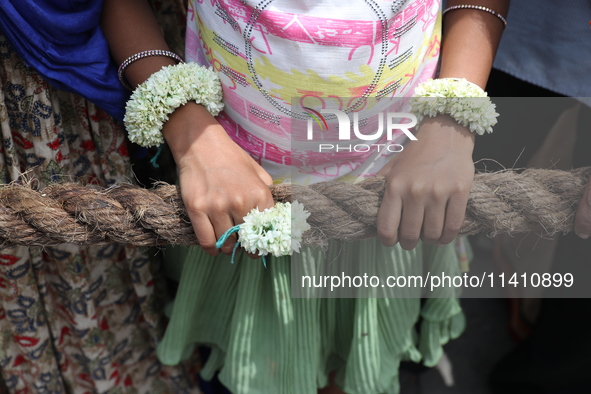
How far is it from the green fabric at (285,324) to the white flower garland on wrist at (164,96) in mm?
235

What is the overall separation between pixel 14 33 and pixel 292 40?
0.36 metres

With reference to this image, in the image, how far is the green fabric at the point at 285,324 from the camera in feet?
2.57

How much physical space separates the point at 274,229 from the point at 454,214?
219mm

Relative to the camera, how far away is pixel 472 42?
695 millimetres

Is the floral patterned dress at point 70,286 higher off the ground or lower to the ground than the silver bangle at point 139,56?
lower

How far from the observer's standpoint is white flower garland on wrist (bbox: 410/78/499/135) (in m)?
0.63

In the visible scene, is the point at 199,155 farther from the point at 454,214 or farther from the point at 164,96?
the point at 454,214

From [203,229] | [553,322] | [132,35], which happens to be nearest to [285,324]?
[203,229]

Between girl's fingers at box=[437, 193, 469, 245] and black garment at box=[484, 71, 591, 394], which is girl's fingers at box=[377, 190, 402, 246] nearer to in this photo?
girl's fingers at box=[437, 193, 469, 245]

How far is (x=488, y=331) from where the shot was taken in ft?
4.59

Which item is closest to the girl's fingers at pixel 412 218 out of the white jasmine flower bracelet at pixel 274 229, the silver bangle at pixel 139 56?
the white jasmine flower bracelet at pixel 274 229

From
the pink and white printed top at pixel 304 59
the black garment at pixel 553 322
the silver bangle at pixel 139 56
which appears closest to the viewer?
the pink and white printed top at pixel 304 59

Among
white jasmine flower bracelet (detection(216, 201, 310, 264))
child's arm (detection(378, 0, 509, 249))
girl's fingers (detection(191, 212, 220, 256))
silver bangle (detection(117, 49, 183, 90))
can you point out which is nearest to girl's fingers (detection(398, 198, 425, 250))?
child's arm (detection(378, 0, 509, 249))

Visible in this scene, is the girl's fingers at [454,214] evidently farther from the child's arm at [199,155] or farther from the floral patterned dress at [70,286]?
the floral patterned dress at [70,286]
